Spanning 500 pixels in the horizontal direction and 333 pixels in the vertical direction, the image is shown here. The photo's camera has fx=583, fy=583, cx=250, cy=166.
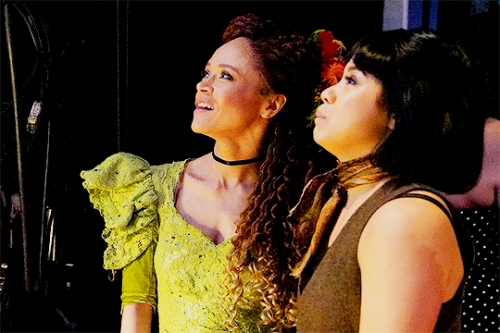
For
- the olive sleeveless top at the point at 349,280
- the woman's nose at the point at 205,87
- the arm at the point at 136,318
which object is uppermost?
the woman's nose at the point at 205,87

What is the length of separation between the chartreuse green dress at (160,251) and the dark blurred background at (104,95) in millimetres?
201

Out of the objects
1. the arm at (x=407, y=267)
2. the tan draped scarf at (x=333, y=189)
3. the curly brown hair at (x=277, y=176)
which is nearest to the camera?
the arm at (x=407, y=267)

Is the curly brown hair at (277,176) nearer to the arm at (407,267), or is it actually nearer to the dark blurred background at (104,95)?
the dark blurred background at (104,95)

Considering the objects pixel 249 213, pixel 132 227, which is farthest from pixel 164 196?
pixel 249 213

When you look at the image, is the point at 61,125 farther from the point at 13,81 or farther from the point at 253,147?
the point at 253,147

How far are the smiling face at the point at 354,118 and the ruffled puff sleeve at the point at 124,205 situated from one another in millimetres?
722

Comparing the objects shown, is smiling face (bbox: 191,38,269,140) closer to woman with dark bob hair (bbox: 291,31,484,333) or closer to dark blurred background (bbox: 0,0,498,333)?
dark blurred background (bbox: 0,0,498,333)

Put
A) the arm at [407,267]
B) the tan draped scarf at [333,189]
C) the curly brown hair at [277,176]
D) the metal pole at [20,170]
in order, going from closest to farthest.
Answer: the arm at [407,267]
the tan draped scarf at [333,189]
the metal pole at [20,170]
the curly brown hair at [277,176]

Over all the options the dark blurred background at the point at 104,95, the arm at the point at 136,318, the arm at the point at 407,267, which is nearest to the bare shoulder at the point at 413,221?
the arm at the point at 407,267

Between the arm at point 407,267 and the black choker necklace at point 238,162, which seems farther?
the black choker necklace at point 238,162

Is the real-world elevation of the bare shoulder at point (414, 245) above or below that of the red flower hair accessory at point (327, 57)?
below

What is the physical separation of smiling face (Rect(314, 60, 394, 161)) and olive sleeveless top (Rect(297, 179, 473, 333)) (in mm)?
114

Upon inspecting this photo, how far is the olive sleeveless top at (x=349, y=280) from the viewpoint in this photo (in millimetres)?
1137

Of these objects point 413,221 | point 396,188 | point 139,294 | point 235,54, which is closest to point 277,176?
point 235,54
